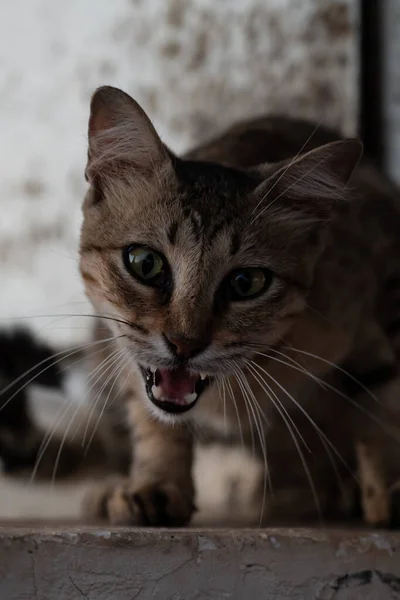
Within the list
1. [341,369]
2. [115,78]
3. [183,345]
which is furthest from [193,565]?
[115,78]

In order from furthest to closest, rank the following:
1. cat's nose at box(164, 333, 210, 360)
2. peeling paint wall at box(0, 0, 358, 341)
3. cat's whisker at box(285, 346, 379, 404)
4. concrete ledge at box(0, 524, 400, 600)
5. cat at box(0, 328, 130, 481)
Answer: peeling paint wall at box(0, 0, 358, 341), cat at box(0, 328, 130, 481), cat's whisker at box(285, 346, 379, 404), cat's nose at box(164, 333, 210, 360), concrete ledge at box(0, 524, 400, 600)

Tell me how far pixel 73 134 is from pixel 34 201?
209 millimetres

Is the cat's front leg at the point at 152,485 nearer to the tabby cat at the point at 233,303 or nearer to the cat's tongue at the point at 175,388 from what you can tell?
the tabby cat at the point at 233,303

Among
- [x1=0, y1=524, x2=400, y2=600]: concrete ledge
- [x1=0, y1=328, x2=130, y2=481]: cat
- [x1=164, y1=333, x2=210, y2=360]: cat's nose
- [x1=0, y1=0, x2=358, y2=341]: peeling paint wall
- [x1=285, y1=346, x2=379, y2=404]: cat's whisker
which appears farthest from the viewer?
[x1=0, y1=0, x2=358, y2=341]: peeling paint wall

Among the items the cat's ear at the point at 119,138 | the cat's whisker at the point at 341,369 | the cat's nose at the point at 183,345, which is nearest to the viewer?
the cat's nose at the point at 183,345

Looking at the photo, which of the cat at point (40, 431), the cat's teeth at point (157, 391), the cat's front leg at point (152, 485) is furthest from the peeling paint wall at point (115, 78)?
the cat's teeth at point (157, 391)

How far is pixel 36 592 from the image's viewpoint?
2.71 feet

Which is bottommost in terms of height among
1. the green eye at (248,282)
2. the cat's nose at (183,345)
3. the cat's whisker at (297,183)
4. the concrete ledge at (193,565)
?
the concrete ledge at (193,565)

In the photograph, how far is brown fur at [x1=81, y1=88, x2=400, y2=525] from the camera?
1.12 meters

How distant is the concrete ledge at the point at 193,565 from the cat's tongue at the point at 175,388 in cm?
25

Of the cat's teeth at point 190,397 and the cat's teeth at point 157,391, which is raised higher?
the cat's teeth at point 157,391

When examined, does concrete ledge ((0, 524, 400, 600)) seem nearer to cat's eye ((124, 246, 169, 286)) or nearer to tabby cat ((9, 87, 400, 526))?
tabby cat ((9, 87, 400, 526))

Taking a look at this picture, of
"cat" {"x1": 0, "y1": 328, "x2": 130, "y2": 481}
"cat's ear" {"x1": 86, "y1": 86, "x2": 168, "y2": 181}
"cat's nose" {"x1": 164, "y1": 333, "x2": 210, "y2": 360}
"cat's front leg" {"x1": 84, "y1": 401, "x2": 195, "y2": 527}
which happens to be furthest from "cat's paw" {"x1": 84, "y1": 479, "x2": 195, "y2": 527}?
"cat's ear" {"x1": 86, "y1": 86, "x2": 168, "y2": 181}

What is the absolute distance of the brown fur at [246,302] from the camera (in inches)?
44.3
